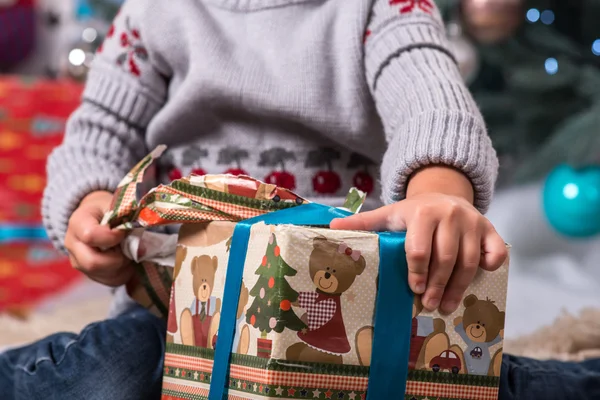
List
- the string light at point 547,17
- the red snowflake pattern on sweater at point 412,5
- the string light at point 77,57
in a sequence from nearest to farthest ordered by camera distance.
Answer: the red snowflake pattern on sweater at point 412,5
the string light at point 77,57
the string light at point 547,17

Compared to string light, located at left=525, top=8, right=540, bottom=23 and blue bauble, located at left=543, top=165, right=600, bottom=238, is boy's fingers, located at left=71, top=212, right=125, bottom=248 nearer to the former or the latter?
blue bauble, located at left=543, top=165, right=600, bottom=238

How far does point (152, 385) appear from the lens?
63 centimetres

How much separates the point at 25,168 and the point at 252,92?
0.91 meters

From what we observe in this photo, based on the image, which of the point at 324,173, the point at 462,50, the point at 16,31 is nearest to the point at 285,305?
the point at 324,173

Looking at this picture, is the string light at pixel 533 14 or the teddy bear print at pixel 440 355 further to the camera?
the string light at pixel 533 14

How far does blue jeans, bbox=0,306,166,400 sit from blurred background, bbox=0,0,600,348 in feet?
1.83

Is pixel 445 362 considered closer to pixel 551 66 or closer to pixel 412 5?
pixel 412 5

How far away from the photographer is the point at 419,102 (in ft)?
2.09

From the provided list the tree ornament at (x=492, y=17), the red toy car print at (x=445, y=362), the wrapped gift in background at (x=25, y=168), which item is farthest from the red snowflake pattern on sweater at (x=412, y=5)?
the wrapped gift in background at (x=25, y=168)

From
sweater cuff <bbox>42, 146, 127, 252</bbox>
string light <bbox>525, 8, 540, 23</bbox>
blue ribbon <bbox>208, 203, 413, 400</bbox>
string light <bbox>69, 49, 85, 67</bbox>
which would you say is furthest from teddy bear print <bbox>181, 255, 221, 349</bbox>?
string light <bbox>525, 8, 540, 23</bbox>

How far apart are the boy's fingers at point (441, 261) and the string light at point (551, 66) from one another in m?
1.26

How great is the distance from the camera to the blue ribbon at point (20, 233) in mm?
1505

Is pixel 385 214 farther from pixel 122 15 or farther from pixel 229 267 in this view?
pixel 122 15

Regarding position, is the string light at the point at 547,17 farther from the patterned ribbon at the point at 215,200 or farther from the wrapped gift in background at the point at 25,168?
the patterned ribbon at the point at 215,200
